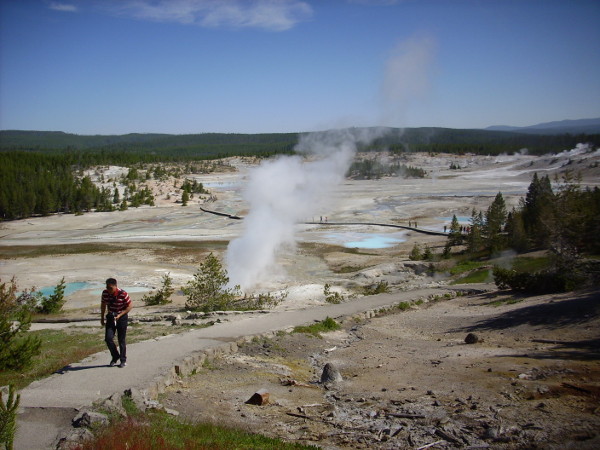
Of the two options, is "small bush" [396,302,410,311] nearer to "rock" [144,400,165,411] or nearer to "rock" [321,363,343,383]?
"rock" [321,363,343,383]

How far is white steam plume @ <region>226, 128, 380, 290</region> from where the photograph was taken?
32.1m

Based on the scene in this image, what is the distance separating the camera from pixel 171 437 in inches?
278

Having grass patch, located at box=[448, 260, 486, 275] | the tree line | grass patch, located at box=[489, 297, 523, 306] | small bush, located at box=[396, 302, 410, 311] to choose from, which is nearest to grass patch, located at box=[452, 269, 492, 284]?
grass patch, located at box=[448, 260, 486, 275]

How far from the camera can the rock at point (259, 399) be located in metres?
9.71

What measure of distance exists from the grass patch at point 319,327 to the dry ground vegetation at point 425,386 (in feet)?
1.07

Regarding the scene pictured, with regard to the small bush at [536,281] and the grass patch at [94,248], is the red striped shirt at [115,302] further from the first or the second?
the grass patch at [94,248]

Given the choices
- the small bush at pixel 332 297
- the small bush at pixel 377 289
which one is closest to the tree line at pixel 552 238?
the small bush at pixel 377 289

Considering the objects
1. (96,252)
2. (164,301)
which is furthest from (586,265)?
(96,252)

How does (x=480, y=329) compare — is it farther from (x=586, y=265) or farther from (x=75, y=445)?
(x=75, y=445)

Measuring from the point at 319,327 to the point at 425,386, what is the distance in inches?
275

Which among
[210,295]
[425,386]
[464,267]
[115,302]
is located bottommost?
[464,267]

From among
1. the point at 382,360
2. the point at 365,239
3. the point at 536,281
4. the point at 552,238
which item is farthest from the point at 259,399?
the point at 365,239

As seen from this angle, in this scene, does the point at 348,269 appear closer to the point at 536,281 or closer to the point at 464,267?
the point at 464,267

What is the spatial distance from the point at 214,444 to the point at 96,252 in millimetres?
40359
